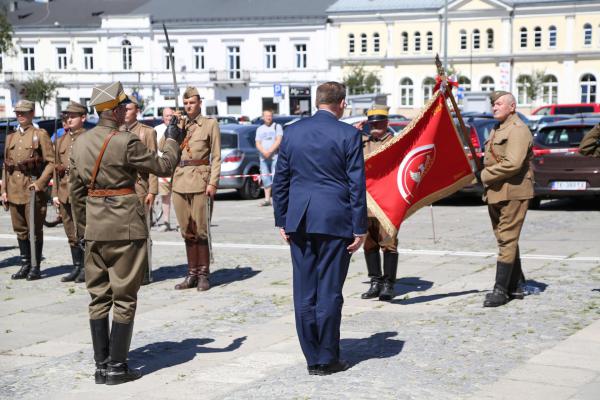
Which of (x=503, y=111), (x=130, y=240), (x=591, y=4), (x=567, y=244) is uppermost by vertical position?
(x=591, y=4)

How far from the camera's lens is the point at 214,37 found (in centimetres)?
8744

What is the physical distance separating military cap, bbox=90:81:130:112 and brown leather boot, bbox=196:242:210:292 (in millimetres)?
3957

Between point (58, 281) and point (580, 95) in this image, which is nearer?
point (58, 281)

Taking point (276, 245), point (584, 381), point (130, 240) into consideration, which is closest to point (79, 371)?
point (130, 240)

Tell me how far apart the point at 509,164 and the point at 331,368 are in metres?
3.18

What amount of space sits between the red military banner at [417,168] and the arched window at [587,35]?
74564mm

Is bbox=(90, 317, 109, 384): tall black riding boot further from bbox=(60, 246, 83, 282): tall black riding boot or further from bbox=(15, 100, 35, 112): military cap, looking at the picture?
bbox=(15, 100, 35, 112): military cap

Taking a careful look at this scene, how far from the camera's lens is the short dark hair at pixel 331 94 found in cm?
741

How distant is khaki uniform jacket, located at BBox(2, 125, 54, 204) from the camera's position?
12.0 m

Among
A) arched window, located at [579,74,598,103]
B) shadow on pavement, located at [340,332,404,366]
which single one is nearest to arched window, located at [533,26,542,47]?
arched window, located at [579,74,598,103]

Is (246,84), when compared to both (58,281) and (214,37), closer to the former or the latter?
(214,37)

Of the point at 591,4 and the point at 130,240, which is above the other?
the point at 591,4

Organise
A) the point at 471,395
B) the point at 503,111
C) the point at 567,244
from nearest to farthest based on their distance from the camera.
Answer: the point at 471,395
the point at 503,111
the point at 567,244

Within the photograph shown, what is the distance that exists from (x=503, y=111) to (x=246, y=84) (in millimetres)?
78709
